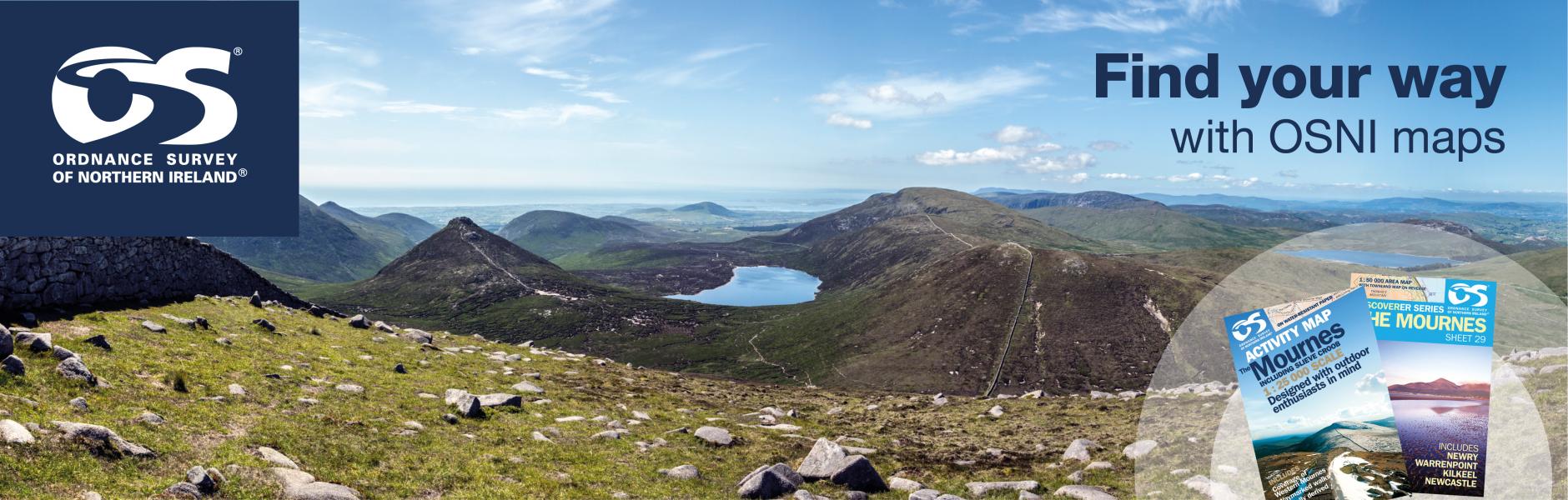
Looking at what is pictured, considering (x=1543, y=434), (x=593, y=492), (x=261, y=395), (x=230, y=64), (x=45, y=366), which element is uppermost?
(x=230, y=64)

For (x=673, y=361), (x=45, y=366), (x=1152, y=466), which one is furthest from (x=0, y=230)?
(x=673, y=361)

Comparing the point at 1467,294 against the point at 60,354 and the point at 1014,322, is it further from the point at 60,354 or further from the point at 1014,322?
the point at 1014,322

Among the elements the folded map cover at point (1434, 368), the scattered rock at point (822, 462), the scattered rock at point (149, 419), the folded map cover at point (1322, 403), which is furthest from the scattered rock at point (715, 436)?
the folded map cover at point (1434, 368)

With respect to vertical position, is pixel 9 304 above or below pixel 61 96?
below

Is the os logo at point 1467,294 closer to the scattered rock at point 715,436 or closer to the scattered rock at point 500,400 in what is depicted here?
the scattered rock at point 715,436

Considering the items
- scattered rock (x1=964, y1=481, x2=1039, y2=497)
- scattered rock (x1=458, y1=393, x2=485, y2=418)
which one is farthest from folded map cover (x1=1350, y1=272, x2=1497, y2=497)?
scattered rock (x1=458, y1=393, x2=485, y2=418)

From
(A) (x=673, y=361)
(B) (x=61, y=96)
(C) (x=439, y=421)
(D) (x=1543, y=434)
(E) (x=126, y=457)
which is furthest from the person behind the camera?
(A) (x=673, y=361)

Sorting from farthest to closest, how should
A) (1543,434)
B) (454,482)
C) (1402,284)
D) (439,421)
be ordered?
(439,421) → (454,482) → (1543,434) → (1402,284)

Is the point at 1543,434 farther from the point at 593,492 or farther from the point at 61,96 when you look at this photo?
the point at 61,96
